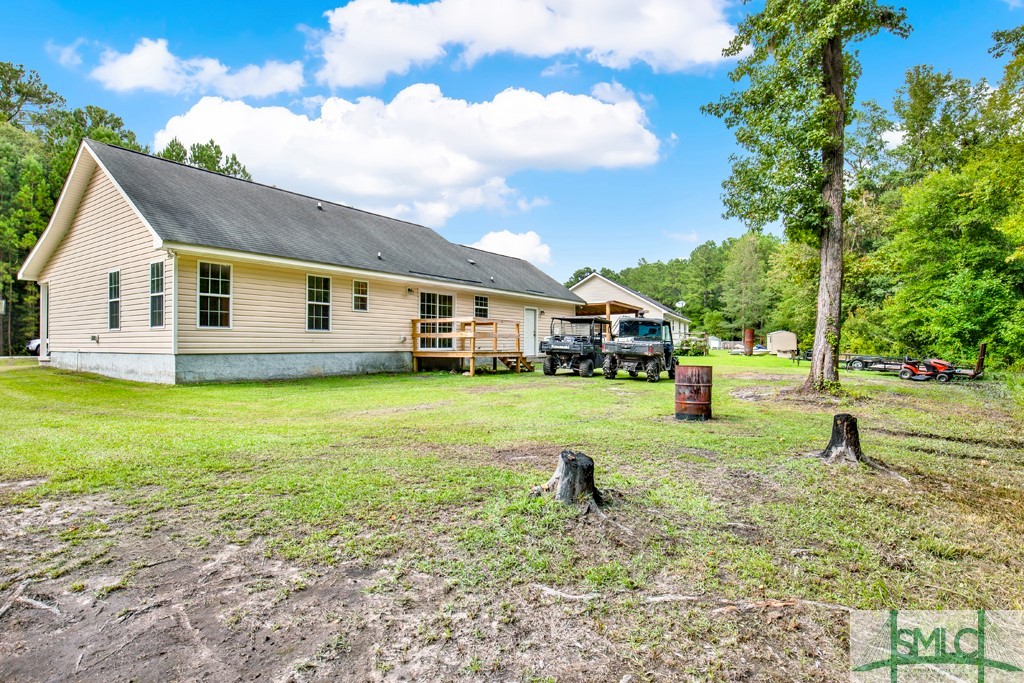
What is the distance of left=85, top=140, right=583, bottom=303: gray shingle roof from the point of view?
1161cm

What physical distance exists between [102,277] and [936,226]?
2527cm

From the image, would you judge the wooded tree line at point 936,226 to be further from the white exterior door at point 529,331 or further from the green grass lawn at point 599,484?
the white exterior door at point 529,331

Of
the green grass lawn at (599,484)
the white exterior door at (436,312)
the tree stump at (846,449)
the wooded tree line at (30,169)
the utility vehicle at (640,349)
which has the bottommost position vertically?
the green grass lawn at (599,484)

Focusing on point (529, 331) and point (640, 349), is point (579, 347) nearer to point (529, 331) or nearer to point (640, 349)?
point (640, 349)

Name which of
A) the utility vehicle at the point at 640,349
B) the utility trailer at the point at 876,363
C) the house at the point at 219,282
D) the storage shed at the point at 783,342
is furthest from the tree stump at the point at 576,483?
the storage shed at the point at 783,342

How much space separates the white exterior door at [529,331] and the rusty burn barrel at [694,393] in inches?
574

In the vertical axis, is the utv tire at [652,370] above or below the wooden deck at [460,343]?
below

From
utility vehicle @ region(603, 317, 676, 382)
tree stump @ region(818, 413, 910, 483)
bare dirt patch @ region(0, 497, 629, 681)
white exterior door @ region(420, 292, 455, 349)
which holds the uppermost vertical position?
white exterior door @ region(420, 292, 455, 349)

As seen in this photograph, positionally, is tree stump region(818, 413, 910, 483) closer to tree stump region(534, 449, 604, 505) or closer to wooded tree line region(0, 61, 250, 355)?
tree stump region(534, 449, 604, 505)

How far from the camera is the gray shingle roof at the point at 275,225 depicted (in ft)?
38.1

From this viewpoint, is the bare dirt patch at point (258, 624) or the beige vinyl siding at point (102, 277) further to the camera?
the beige vinyl siding at point (102, 277)

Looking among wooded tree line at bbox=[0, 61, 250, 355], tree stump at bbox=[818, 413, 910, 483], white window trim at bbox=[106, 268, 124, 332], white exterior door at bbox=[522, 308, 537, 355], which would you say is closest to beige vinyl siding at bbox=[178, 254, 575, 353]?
white window trim at bbox=[106, 268, 124, 332]

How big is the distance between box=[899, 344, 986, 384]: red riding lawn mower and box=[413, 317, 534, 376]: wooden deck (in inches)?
440

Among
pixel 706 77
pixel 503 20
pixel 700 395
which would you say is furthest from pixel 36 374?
Answer: pixel 706 77
